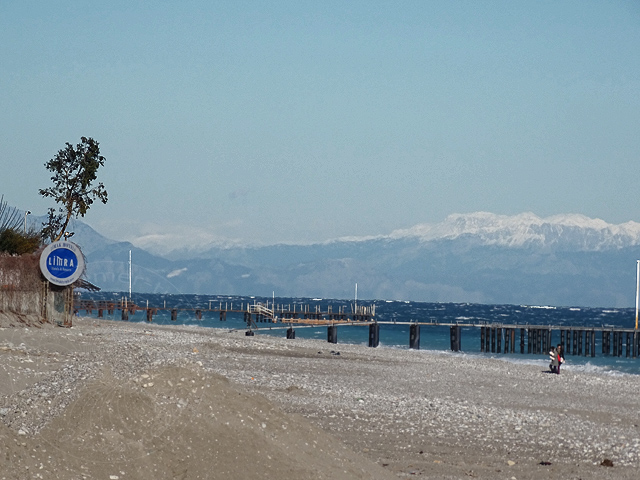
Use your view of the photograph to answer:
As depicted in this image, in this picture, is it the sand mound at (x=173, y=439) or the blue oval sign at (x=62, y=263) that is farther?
the blue oval sign at (x=62, y=263)

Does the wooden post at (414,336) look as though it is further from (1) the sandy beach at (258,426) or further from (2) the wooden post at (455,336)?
(1) the sandy beach at (258,426)

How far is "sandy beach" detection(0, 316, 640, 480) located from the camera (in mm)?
10828

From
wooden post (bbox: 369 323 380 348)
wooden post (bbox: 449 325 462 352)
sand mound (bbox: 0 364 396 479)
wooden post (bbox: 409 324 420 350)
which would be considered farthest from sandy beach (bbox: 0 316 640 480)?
wooden post (bbox: 409 324 420 350)

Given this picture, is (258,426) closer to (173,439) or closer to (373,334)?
(173,439)

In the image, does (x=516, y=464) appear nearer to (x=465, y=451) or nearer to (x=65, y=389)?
(x=465, y=451)

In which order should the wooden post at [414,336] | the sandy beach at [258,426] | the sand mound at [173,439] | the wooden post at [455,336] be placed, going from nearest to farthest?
the sand mound at [173,439]
the sandy beach at [258,426]
the wooden post at [455,336]
the wooden post at [414,336]

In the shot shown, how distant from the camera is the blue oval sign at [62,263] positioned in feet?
93.2

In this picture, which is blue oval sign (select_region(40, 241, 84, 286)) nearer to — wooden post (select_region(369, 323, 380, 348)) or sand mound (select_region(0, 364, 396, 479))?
sand mound (select_region(0, 364, 396, 479))

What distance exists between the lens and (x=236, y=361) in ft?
96.1

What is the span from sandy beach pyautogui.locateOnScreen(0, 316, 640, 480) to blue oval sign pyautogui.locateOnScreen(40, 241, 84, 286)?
5183mm

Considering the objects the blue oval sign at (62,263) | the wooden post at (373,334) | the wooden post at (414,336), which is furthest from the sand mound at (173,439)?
the wooden post at (414,336)

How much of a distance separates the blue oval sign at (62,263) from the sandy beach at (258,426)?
5.18 m

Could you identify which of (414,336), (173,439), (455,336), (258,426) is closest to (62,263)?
(258,426)

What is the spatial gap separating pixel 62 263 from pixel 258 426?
18.9 m
